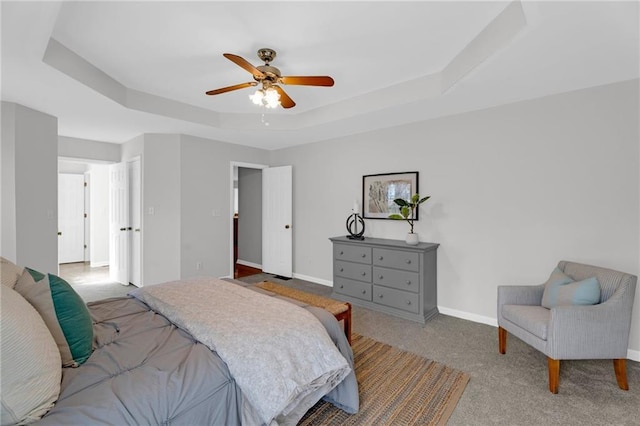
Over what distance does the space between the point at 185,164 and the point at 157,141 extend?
0.51 m

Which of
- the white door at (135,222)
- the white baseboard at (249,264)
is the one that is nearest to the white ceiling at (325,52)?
the white door at (135,222)

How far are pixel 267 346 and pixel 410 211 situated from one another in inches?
114

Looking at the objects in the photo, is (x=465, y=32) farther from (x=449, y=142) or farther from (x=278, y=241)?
(x=278, y=241)

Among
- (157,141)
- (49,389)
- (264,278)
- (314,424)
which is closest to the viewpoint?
(49,389)

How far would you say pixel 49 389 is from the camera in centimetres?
108

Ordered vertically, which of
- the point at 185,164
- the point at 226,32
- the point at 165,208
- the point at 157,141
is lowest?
the point at 165,208

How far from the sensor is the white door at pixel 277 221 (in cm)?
536

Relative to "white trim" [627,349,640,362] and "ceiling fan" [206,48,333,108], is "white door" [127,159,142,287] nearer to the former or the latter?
"ceiling fan" [206,48,333,108]

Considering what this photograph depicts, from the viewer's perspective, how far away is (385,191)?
13.7 feet

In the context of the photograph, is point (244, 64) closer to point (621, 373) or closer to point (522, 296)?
point (522, 296)

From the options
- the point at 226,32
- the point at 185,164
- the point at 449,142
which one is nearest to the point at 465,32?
the point at 449,142

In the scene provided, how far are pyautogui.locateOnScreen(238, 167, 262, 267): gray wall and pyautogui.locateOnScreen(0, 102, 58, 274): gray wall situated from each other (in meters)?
3.22

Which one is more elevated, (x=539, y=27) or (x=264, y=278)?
(x=539, y=27)

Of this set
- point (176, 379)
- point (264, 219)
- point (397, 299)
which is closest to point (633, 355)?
point (397, 299)
